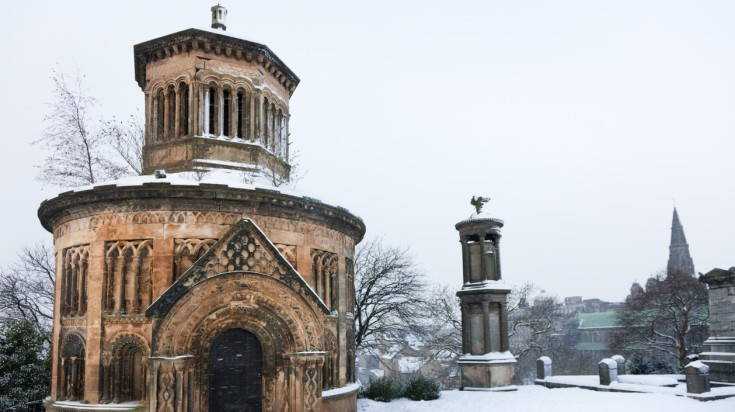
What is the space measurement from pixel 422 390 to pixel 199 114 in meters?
12.7

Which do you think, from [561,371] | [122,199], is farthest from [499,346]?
[561,371]

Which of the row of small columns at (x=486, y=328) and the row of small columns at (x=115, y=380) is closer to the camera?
the row of small columns at (x=115, y=380)

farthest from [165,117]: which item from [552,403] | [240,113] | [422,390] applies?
[552,403]

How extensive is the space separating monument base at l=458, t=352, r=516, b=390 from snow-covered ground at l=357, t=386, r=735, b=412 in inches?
39.6

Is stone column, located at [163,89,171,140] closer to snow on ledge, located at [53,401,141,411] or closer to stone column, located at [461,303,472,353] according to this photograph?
snow on ledge, located at [53,401,141,411]

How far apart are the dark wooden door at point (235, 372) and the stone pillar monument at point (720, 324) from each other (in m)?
20.6

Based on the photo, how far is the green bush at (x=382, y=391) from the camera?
22188 millimetres

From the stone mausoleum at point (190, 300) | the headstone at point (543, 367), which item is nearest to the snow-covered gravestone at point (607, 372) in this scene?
the headstone at point (543, 367)

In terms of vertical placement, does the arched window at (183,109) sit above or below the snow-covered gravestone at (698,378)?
above

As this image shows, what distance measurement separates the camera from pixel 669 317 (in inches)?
1658

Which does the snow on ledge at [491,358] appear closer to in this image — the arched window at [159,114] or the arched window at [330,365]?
the arched window at [330,365]

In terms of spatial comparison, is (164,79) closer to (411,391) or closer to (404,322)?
(411,391)

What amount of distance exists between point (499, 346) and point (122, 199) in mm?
16281

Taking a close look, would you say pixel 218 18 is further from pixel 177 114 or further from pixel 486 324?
pixel 486 324
